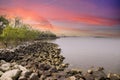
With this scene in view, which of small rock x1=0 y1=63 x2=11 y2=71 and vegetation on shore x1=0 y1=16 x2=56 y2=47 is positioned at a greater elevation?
vegetation on shore x1=0 y1=16 x2=56 y2=47

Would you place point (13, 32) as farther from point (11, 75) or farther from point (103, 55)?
point (11, 75)

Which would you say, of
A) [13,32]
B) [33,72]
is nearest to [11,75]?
[33,72]

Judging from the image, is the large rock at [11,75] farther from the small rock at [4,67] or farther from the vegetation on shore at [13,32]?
the vegetation on shore at [13,32]

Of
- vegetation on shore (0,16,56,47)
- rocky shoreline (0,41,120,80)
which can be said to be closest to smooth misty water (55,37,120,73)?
rocky shoreline (0,41,120,80)

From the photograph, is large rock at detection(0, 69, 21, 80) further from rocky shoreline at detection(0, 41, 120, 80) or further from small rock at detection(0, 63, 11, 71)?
small rock at detection(0, 63, 11, 71)

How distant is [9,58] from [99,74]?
4.55 feet

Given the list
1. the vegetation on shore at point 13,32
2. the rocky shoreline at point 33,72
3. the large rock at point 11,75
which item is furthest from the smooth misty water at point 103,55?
the large rock at point 11,75

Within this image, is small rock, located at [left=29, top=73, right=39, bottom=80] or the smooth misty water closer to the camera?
small rock, located at [left=29, top=73, right=39, bottom=80]

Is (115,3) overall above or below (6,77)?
above

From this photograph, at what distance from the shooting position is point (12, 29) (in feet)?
17.4

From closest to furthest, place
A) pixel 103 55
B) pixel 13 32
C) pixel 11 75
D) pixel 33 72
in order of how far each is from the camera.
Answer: pixel 11 75 < pixel 33 72 < pixel 103 55 < pixel 13 32

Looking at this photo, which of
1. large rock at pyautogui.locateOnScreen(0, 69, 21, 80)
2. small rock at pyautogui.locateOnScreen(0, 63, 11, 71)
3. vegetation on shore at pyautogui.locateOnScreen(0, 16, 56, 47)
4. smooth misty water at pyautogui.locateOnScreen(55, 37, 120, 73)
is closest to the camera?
large rock at pyautogui.locateOnScreen(0, 69, 21, 80)

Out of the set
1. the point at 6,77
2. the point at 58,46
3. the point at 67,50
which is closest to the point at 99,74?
the point at 6,77

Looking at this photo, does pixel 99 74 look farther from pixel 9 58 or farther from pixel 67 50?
pixel 67 50
